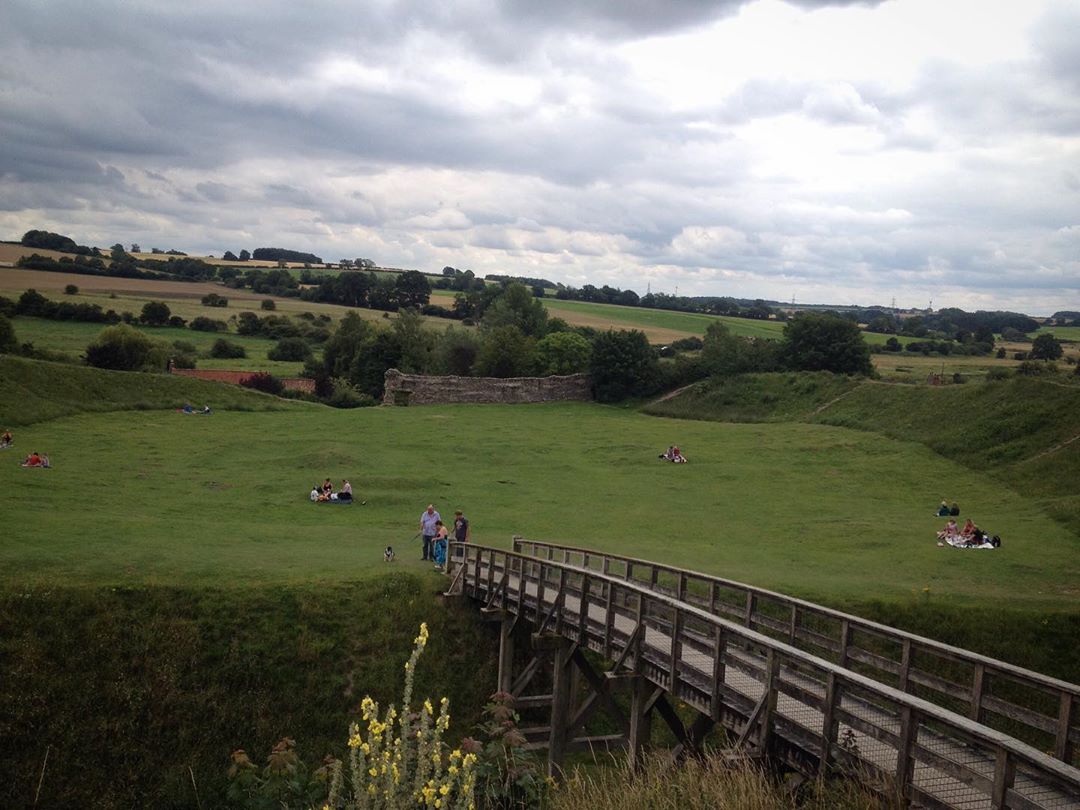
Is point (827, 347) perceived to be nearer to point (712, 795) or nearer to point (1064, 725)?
point (1064, 725)

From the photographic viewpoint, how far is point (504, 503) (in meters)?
36.7

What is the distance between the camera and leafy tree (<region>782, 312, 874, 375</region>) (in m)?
74.0

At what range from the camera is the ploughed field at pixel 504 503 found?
2470 centimetres

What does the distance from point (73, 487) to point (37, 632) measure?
1537 cm

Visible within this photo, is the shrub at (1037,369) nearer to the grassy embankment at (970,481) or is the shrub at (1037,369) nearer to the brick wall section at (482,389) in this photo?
the grassy embankment at (970,481)

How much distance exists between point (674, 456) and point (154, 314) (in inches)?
3137

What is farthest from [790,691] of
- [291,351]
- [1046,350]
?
[291,351]

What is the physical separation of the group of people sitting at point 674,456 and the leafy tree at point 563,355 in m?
32.4

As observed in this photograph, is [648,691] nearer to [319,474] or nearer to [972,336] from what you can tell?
[319,474]

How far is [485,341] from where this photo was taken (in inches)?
3287

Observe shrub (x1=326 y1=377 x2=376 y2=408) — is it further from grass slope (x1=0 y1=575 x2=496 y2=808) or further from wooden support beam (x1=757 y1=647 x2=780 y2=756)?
wooden support beam (x1=757 y1=647 x2=780 y2=756)

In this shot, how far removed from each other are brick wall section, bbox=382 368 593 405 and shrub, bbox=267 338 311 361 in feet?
96.2

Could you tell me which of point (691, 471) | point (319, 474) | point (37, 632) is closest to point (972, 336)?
point (691, 471)

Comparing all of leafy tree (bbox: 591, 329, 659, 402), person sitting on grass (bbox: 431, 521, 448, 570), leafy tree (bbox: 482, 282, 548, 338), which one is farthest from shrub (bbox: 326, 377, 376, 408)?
person sitting on grass (bbox: 431, 521, 448, 570)
